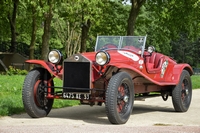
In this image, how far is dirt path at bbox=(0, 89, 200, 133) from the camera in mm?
7750

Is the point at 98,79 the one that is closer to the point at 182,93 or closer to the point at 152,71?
the point at 152,71

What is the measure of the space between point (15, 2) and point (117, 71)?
25725 mm

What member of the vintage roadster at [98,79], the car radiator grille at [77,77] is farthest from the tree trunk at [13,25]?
the car radiator grille at [77,77]

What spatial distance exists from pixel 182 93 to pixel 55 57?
357 cm

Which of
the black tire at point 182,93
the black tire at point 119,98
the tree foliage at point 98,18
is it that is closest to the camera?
the black tire at point 119,98

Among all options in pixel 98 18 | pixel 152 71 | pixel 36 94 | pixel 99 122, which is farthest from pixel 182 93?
pixel 98 18

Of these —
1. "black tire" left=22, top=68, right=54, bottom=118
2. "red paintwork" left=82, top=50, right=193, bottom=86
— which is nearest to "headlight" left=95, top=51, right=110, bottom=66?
"red paintwork" left=82, top=50, right=193, bottom=86

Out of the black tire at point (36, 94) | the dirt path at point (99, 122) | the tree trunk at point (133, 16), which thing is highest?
the tree trunk at point (133, 16)

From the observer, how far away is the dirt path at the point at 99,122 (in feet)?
25.4

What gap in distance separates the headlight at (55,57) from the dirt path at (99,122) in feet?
3.65

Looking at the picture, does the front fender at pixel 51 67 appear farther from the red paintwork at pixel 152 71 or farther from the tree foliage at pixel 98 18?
the tree foliage at pixel 98 18

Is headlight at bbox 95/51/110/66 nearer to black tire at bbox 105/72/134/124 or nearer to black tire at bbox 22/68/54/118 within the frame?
black tire at bbox 105/72/134/124

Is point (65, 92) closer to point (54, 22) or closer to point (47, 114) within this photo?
point (47, 114)

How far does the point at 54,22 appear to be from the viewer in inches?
1805
